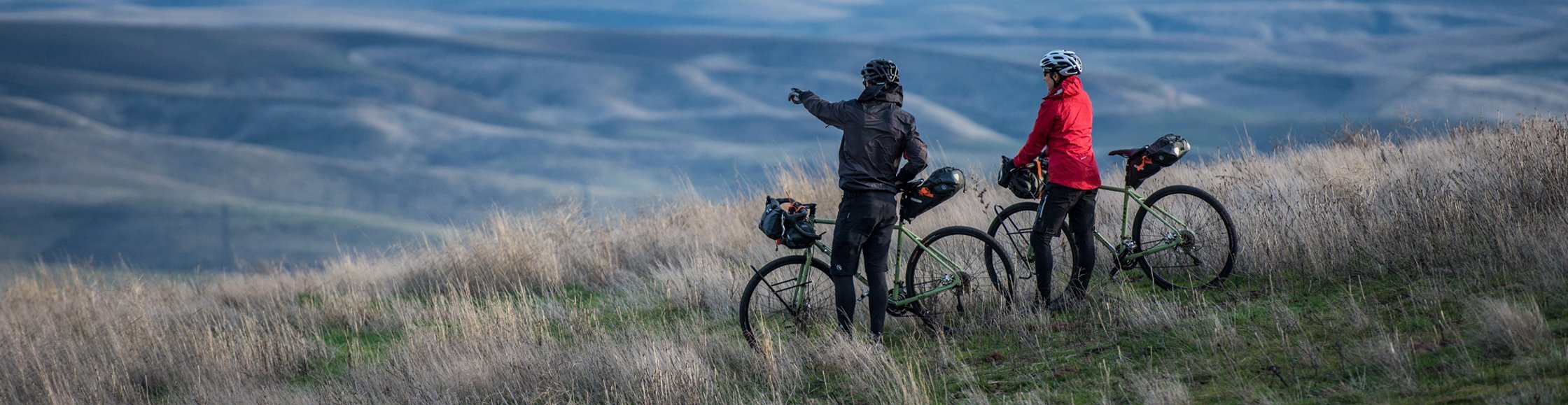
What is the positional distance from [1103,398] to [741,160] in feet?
564

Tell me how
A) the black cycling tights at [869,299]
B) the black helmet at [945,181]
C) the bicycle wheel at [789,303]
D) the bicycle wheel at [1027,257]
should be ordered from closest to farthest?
the black helmet at [945,181] → the black cycling tights at [869,299] → the bicycle wheel at [789,303] → the bicycle wheel at [1027,257]

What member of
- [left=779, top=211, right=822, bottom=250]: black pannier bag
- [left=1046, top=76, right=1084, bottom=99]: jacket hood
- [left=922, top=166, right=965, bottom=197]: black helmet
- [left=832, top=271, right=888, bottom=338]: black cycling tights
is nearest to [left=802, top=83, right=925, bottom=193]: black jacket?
[left=922, top=166, right=965, bottom=197]: black helmet

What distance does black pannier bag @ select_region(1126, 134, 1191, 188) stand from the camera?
6953 mm

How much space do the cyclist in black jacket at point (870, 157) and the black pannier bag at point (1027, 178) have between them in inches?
29.4

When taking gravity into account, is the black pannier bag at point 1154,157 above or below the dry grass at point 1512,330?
above

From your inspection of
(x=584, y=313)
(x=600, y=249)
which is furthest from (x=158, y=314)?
(x=584, y=313)

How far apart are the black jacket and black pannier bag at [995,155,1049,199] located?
2.55 ft

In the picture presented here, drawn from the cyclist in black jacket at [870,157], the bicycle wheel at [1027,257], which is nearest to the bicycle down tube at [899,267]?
the cyclist in black jacket at [870,157]

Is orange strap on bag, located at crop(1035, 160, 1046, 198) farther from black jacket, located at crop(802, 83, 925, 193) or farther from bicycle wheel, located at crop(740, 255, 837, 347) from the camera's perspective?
bicycle wheel, located at crop(740, 255, 837, 347)

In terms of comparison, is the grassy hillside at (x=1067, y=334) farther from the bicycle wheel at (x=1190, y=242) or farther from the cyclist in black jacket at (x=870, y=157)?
the cyclist in black jacket at (x=870, y=157)

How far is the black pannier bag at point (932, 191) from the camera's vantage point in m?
6.43

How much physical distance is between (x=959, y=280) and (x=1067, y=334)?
0.71m

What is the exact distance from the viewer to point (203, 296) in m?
13.5

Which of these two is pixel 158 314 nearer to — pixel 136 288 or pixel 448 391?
pixel 136 288
